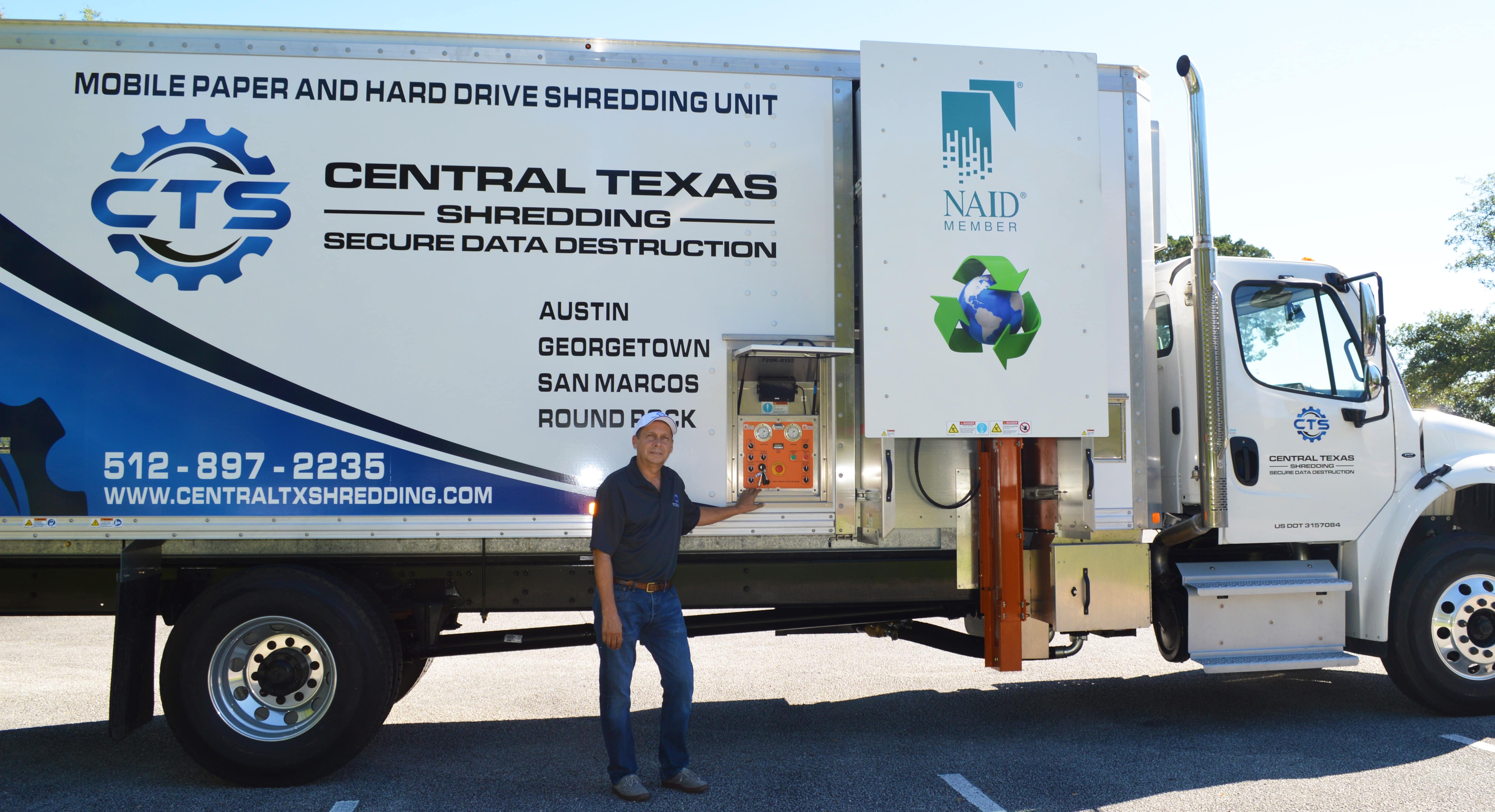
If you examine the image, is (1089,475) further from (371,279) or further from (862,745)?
(371,279)

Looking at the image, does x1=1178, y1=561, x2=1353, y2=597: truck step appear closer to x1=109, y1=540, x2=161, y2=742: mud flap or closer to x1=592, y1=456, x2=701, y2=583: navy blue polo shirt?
x1=592, y1=456, x2=701, y2=583: navy blue polo shirt

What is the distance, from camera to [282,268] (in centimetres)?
449

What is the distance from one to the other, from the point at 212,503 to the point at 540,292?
6.12ft

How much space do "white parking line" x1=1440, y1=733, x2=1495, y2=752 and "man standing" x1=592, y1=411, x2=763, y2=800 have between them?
13.1 feet

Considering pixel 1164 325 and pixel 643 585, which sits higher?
pixel 1164 325

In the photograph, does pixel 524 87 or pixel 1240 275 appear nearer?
pixel 524 87

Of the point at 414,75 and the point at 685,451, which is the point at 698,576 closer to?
the point at 685,451

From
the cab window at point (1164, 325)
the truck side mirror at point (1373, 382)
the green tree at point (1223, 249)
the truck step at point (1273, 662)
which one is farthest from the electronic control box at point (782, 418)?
the green tree at point (1223, 249)

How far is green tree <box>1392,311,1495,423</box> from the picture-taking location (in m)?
22.0

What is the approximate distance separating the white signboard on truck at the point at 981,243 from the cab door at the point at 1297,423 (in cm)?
109

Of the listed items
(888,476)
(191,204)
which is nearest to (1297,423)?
(888,476)

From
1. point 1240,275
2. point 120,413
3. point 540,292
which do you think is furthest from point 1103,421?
point 120,413

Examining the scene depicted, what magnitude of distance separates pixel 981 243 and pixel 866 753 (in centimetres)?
271

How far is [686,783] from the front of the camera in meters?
4.17
